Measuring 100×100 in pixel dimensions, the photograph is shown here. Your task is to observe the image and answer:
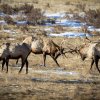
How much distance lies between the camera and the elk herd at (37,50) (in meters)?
16.3

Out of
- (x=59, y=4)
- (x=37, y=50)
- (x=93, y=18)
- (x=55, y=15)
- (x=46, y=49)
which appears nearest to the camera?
(x=37, y=50)

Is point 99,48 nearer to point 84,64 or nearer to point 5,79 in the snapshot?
point 84,64

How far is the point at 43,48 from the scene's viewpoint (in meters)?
19.5

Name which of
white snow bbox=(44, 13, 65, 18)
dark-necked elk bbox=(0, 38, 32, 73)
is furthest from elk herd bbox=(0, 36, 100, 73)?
white snow bbox=(44, 13, 65, 18)

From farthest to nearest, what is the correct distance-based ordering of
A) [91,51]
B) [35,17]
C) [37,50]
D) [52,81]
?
1. [35,17]
2. [37,50]
3. [91,51]
4. [52,81]

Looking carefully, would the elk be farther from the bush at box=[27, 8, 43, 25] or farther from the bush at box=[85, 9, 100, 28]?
the bush at box=[27, 8, 43, 25]

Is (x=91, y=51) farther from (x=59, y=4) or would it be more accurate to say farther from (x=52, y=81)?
(x=59, y=4)

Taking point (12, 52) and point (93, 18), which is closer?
Answer: point (12, 52)

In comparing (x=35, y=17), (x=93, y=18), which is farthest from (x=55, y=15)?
(x=35, y=17)

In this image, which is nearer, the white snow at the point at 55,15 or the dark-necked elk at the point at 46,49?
the dark-necked elk at the point at 46,49

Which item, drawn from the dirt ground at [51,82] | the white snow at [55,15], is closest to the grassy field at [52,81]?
the dirt ground at [51,82]

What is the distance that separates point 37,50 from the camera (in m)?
19.3

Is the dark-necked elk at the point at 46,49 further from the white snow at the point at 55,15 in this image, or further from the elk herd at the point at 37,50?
the white snow at the point at 55,15

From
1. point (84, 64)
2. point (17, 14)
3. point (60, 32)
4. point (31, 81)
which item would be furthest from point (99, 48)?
point (17, 14)
